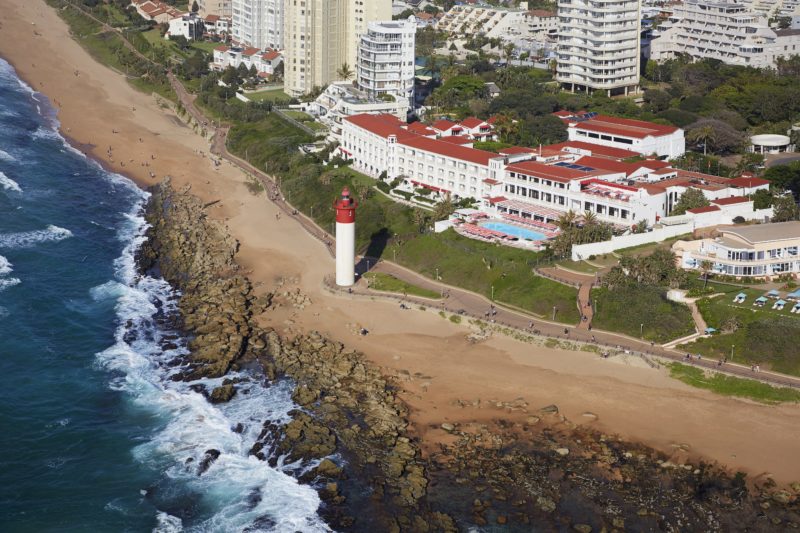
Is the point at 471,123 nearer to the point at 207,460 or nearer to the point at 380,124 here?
the point at 380,124

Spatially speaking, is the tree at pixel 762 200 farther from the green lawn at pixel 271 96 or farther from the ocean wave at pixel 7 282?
the green lawn at pixel 271 96

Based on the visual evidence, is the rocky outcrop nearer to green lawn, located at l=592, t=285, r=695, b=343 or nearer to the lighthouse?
the lighthouse

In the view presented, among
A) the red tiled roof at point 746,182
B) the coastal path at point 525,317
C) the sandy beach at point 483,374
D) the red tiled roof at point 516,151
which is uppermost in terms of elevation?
the red tiled roof at point 516,151

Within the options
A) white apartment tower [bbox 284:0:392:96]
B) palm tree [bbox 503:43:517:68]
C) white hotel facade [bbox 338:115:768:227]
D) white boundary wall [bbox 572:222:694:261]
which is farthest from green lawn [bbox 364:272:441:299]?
palm tree [bbox 503:43:517:68]

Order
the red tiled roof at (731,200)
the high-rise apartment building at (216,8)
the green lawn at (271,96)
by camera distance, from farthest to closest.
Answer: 1. the high-rise apartment building at (216,8)
2. the green lawn at (271,96)
3. the red tiled roof at (731,200)

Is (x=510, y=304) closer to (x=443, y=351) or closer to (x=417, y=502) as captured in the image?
(x=443, y=351)

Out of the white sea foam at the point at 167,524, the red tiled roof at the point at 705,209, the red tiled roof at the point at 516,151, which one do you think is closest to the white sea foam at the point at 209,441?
the white sea foam at the point at 167,524
